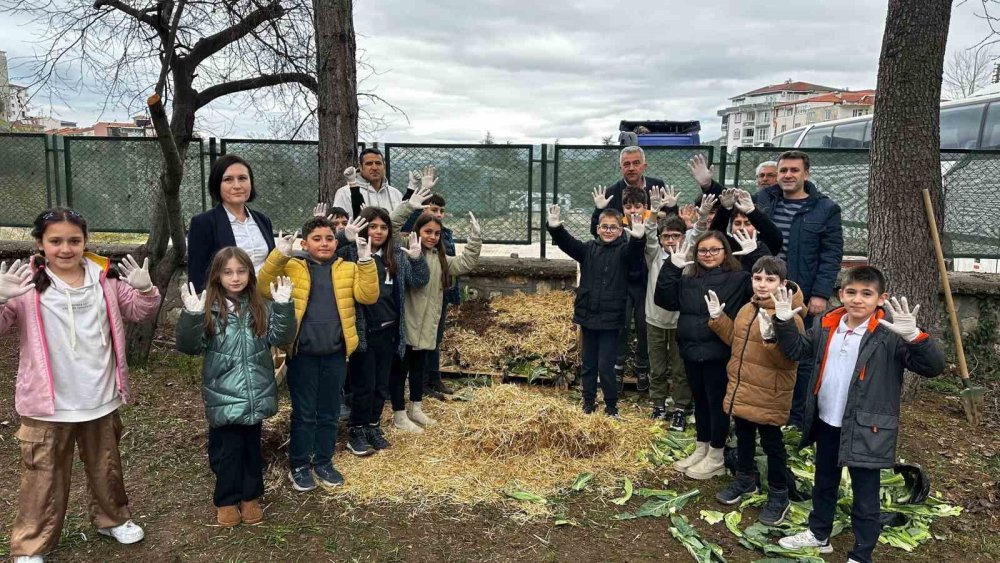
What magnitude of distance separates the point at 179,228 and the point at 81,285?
3.39 metres

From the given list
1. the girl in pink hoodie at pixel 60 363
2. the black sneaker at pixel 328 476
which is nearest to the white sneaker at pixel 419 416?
the black sneaker at pixel 328 476

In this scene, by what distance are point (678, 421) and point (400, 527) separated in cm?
232

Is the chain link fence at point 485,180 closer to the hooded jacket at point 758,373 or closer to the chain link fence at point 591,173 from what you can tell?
the chain link fence at point 591,173

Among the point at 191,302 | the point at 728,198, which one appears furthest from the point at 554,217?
the point at 191,302

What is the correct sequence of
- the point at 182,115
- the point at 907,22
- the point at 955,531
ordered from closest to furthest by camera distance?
the point at 955,531
the point at 907,22
the point at 182,115

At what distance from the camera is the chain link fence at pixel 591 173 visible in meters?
7.70

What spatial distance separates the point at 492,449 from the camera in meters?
4.39

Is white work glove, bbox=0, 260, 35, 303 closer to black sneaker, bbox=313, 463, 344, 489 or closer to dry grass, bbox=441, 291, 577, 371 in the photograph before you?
black sneaker, bbox=313, 463, 344, 489

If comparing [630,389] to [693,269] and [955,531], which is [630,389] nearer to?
[693,269]

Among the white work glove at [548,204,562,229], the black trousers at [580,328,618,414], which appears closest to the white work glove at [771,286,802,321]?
the black trousers at [580,328,618,414]

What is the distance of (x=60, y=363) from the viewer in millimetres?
3104

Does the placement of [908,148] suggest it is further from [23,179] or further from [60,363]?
[23,179]

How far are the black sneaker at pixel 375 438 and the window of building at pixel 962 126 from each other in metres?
9.84

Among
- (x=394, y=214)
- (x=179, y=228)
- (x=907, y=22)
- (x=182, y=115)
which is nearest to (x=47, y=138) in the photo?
(x=182, y=115)
